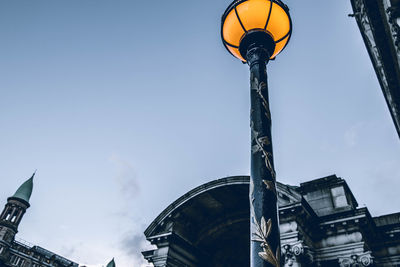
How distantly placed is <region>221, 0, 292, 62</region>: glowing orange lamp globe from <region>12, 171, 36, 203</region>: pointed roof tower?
234 ft

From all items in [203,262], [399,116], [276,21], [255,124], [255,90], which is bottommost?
[255,124]

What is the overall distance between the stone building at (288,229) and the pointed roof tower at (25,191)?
56.7 meters

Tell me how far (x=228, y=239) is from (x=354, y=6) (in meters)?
15.8

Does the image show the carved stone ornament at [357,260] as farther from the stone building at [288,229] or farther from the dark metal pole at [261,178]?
the dark metal pole at [261,178]

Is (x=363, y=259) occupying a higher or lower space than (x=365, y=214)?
lower

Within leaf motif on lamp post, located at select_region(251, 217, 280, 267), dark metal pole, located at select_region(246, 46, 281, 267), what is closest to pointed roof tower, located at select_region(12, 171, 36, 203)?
dark metal pole, located at select_region(246, 46, 281, 267)

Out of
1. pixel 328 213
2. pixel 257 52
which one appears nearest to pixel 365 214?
pixel 328 213

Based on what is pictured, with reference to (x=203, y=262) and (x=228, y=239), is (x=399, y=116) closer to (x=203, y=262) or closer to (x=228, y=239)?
(x=228, y=239)

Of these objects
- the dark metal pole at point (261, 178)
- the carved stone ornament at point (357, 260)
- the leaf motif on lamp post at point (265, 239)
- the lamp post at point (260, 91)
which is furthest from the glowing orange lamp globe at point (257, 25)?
the carved stone ornament at point (357, 260)

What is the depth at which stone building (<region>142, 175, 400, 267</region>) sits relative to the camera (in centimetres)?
1385

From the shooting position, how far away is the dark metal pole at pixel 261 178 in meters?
2.84

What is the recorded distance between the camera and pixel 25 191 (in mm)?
65875

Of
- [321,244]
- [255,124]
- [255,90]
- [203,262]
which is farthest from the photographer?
[203,262]

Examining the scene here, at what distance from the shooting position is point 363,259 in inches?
535
